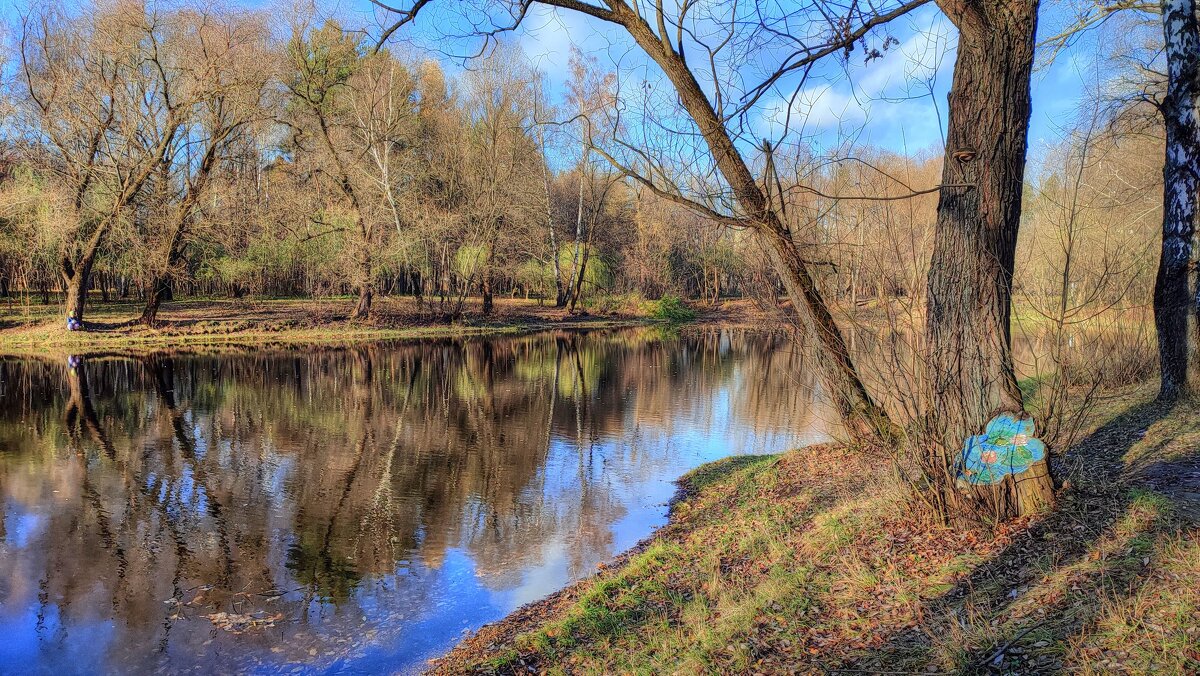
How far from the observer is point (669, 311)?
156 feet

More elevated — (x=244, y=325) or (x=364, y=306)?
(x=364, y=306)

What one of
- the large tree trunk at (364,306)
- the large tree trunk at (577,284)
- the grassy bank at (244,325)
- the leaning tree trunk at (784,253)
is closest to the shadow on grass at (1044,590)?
the leaning tree trunk at (784,253)

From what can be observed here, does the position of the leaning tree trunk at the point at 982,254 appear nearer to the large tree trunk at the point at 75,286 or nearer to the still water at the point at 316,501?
the still water at the point at 316,501

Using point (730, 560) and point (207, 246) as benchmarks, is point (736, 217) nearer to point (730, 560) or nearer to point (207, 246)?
point (730, 560)

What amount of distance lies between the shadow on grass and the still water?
3278mm

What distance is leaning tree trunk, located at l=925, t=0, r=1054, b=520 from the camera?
486 centimetres

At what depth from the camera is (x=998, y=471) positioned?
4.79 meters

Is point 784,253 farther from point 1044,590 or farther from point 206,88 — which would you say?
point 206,88

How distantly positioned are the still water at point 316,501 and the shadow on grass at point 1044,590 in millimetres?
3278

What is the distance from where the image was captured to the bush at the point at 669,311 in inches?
1865

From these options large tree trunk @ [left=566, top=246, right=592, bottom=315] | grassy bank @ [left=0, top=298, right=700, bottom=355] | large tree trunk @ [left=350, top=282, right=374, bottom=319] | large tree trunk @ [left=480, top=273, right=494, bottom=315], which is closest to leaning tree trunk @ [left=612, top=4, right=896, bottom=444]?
grassy bank @ [left=0, top=298, right=700, bottom=355]

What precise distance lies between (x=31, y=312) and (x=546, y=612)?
37.5 meters

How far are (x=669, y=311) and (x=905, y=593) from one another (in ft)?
142

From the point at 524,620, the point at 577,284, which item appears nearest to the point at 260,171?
the point at 577,284
